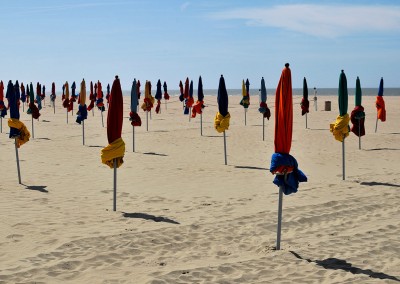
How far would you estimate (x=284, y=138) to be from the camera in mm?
8094

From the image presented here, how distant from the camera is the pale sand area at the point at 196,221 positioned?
24.5 ft

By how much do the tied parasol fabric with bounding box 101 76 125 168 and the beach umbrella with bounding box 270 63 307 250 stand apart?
400 centimetres

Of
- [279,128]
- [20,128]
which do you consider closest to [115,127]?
[279,128]

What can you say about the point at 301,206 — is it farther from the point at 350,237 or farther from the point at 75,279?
the point at 75,279

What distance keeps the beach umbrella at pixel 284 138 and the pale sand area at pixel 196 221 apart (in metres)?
1.12

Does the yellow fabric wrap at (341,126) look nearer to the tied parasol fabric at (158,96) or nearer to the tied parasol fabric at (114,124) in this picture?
the tied parasol fabric at (114,124)

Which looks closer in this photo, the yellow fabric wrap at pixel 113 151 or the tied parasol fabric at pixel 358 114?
the yellow fabric wrap at pixel 113 151

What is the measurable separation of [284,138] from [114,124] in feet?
13.8

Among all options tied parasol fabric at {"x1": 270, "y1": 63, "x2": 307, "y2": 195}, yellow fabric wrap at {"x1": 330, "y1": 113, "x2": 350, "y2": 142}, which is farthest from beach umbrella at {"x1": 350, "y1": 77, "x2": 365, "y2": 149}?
tied parasol fabric at {"x1": 270, "y1": 63, "x2": 307, "y2": 195}

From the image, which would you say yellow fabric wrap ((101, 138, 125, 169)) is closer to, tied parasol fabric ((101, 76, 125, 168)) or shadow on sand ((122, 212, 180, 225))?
tied parasol fabric ((101, 76, 125, 168))

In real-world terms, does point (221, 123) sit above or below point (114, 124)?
below

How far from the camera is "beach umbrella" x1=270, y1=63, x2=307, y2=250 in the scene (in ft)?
26.0

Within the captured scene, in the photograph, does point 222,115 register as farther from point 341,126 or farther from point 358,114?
point 358,114

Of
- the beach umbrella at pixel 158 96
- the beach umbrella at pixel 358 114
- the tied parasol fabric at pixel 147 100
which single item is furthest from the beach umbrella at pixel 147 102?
the beach umbrella at pixel 358 114
